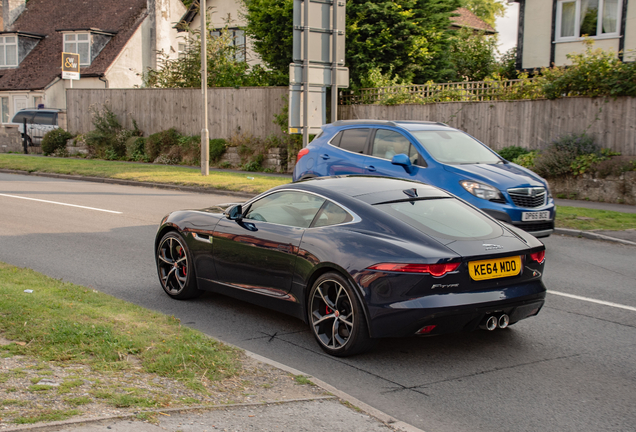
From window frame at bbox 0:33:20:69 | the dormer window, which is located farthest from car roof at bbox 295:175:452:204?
window frame at bbox 0:33:20:69

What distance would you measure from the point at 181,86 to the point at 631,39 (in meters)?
17.7

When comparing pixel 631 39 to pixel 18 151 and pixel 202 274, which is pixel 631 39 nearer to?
pixel 202 274

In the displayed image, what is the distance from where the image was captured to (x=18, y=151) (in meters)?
32.3

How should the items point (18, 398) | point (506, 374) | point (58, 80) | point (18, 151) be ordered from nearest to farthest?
point (18, 398), point (506, 374), point (18, 151), point (58, 80)

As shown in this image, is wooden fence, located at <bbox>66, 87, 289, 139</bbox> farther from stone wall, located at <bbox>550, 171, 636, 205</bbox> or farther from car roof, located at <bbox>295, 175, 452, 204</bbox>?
car roof, located at <bbox>295, 175, 452, 204</bbox>

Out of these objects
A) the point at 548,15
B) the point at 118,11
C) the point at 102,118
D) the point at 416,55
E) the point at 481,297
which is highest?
the point at 118,11

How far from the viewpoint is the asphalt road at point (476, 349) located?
434cm

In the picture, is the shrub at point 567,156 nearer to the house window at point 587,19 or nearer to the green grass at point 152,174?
the green grass at point 152,174

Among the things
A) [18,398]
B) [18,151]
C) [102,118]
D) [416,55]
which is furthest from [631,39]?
[18,151]

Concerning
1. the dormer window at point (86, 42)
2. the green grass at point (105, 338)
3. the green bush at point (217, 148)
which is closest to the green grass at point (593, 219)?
the green grass at point (105, 338)

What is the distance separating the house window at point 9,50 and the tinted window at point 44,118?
11941 millimetres

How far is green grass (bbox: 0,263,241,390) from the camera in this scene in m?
4.50

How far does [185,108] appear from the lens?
26922mm

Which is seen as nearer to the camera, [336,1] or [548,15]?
[336,1]
